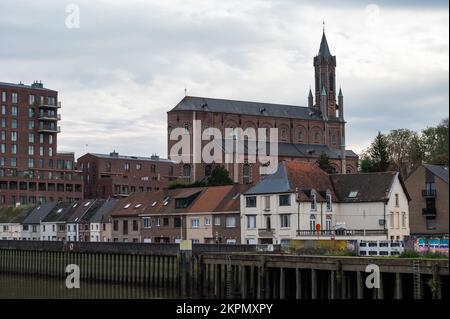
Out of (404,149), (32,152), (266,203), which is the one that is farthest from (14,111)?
(266,203)

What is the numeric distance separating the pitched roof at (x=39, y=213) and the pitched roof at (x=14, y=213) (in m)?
1.50

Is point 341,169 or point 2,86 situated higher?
point 2,86

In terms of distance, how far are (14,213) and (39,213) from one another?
25.9ft

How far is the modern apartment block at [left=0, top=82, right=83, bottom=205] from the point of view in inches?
6024

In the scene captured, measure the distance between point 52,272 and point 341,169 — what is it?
119m

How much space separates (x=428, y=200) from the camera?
8819 centimetres

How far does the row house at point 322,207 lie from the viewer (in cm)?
7569

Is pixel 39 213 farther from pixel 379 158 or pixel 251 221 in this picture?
pixel 379 158

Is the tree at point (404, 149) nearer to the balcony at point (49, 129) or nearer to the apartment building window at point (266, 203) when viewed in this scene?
the balcony at point (49, 129)

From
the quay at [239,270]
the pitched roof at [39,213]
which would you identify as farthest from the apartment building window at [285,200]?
the pitched roof at [39,213]

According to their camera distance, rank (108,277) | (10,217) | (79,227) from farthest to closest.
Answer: (10,217)
(79,227)
(108,277)

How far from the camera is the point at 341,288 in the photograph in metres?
47.8

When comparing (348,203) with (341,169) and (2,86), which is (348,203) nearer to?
(2,86)

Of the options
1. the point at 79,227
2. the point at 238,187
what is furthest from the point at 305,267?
the point at 79,227
